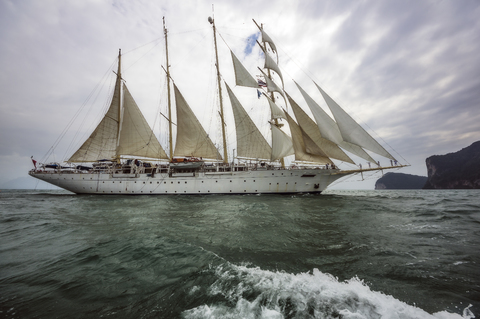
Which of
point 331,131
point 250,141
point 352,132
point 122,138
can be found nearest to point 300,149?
point 331,131

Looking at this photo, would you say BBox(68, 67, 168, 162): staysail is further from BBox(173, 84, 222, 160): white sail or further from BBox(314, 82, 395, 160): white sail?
BBox(314, 82, 395, 160): white sail

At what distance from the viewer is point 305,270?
3277mm

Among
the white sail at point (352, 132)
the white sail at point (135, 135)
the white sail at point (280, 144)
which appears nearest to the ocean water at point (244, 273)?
the white sail at point (352, 132)

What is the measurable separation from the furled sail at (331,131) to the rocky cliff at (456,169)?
103 metres

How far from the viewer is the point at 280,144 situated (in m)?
21.6

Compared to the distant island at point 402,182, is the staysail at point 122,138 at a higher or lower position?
higher

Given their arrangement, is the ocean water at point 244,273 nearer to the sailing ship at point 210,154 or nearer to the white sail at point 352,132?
the white sail at point 352,132

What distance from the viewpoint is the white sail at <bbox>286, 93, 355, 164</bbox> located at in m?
18.8

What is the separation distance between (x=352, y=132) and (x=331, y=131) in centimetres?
209

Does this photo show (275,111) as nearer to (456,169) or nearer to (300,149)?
(300,149)

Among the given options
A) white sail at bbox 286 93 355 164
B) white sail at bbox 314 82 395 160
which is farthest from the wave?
white sail at bbox 286 93 355 164

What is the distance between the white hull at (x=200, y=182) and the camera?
20203mm

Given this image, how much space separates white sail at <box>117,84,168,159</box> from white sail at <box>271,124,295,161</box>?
16.4m

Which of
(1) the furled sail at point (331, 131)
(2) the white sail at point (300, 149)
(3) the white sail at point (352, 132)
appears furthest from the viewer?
(2) the white sail at point (300, 149)
